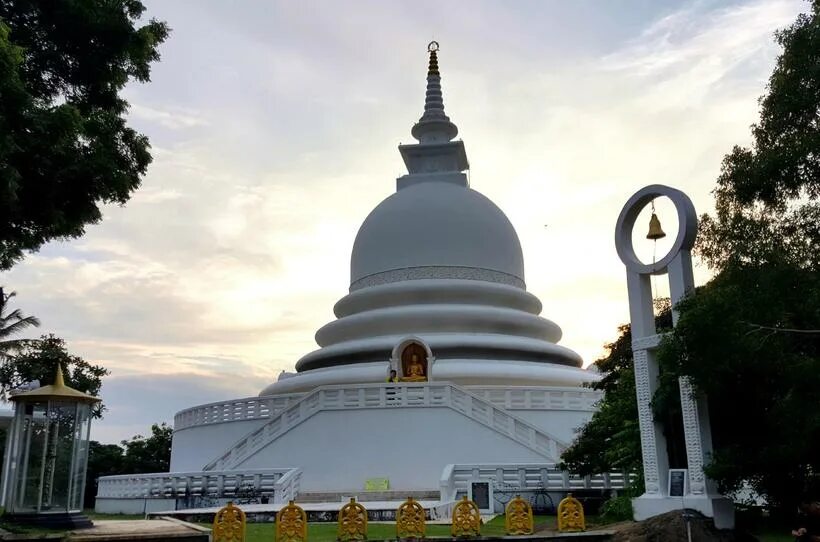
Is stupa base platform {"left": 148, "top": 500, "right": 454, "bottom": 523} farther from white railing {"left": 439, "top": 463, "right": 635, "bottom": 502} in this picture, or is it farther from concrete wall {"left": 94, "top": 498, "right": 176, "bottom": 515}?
concrete wall {"left": 94, "top": 498, "right": 176, "bottom": 515}

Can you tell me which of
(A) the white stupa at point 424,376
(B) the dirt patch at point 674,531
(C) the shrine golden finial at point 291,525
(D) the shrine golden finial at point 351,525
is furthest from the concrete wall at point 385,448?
(C) the shrine golden finial at point 291,525

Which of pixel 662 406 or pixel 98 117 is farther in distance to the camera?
pixel 662 406

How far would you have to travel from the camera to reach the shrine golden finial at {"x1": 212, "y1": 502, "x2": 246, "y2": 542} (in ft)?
32.3

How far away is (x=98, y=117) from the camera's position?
1129cm

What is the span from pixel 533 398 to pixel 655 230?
10.6m

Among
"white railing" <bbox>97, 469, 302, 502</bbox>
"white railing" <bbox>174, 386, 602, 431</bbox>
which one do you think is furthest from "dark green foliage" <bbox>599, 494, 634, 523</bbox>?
"white railing" <bbox>174, 386, 602, 431</bbox>

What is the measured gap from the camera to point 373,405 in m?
20.6

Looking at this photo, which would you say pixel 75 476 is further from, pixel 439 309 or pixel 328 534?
pixel 439 309

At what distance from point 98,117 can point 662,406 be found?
974cm

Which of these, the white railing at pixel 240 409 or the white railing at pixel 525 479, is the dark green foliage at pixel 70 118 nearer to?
the white railing at pixel 525 479

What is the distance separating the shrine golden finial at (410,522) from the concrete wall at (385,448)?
8.91m

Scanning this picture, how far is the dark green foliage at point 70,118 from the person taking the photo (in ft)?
33.2

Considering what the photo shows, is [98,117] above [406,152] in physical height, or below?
below

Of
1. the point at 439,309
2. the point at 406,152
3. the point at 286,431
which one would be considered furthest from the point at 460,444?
the point at 406,152
